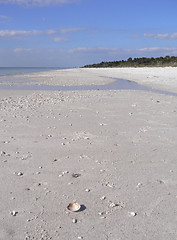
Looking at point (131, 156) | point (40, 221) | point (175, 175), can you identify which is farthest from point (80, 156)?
point (40, 221)

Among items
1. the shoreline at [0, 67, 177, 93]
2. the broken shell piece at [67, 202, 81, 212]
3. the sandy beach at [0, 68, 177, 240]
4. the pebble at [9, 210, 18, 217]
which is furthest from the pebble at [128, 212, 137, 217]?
the shoreline at [0, 67, 177, 93]

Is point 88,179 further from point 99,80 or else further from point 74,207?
point 99,80

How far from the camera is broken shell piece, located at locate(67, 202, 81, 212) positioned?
3031mm

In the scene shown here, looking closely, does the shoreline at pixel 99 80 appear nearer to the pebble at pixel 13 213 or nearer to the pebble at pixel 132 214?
the pebble at pixel 132 214

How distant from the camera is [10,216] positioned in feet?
9.59

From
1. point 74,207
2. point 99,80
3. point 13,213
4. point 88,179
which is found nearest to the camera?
point 13,213

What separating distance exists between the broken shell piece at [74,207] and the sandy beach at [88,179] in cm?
5

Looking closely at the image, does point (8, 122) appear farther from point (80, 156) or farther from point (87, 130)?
point (80, 156)

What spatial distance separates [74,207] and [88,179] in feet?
2.69

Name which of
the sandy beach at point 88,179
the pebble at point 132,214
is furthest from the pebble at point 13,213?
the pebble at point 132,214

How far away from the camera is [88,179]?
3861 millimetres

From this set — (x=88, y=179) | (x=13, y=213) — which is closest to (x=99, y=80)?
(x=88, y=179)

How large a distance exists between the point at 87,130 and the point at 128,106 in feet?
12.3

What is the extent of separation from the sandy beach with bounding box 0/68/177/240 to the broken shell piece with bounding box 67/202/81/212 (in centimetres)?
5
